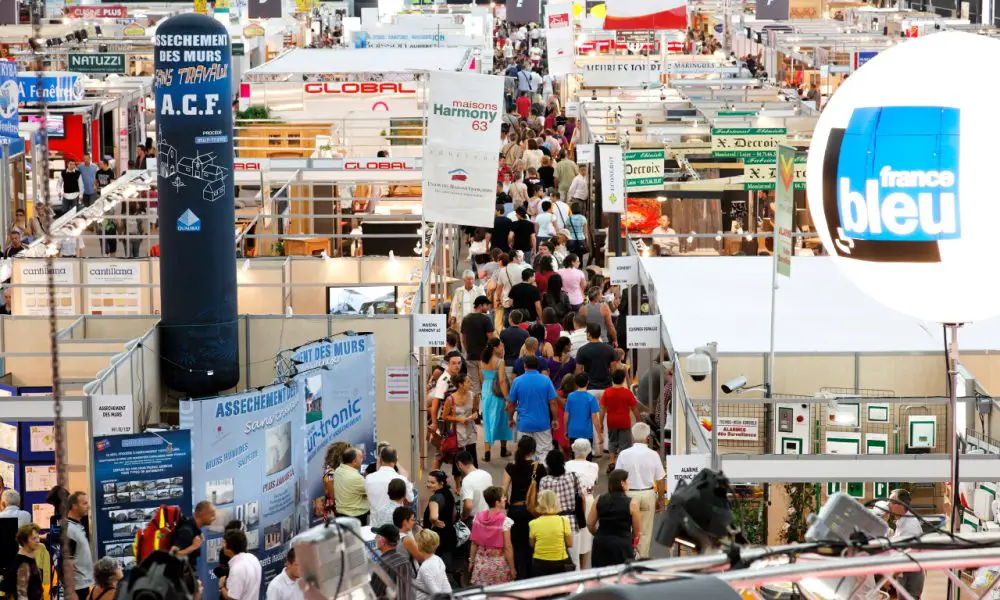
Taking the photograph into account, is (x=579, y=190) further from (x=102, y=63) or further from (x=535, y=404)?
(x=102, y=63)

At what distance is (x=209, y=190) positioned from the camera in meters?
10.2

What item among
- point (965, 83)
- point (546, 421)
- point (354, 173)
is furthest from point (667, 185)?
point (965, 83)

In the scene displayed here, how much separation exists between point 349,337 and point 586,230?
7.25 meters

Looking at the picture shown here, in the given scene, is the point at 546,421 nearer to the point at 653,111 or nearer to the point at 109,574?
the point at 109,574

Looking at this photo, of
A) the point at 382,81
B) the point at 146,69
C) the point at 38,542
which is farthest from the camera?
the point at 146,69

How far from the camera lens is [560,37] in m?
26.1

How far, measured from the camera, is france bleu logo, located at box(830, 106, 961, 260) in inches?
199

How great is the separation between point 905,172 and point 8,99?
14817mm

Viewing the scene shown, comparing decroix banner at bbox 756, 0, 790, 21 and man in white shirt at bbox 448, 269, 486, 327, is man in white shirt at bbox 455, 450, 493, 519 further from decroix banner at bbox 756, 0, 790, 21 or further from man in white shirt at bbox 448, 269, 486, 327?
decroix banner at bbox 756, 0, 790, 21

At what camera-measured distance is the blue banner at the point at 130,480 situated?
8.60 metres

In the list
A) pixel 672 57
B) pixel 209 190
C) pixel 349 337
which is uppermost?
pixel 672 57

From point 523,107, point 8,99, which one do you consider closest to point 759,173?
point 8,99

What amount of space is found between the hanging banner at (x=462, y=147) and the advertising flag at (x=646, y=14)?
18.6 meters

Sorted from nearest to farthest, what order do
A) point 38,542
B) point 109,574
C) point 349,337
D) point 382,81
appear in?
1. point 109,574
2. point 38,542
3. point 349,337
4. point 382,81
